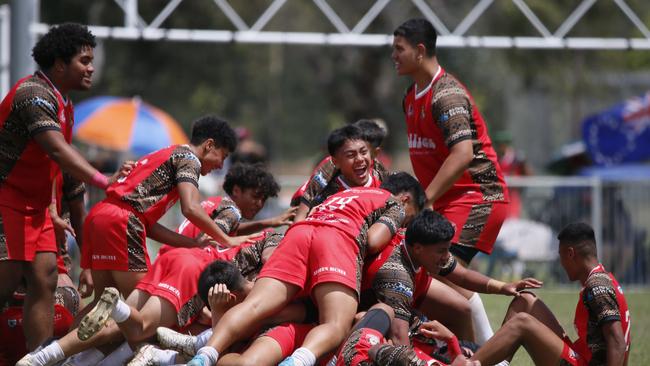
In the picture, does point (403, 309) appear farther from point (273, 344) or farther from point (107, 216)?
point (107, 216)

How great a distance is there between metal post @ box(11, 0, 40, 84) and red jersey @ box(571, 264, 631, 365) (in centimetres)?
669

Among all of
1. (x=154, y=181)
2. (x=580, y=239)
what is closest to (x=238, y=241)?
(x=154, y=181)

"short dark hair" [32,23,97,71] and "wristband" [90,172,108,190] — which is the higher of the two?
"short dark hair" [32,23,97,71]

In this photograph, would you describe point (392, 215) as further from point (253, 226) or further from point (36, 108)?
point (36, 108)

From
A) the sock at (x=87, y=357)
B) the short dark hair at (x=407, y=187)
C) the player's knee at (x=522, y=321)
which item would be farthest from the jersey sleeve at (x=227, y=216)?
the player's knee at (x=522, y=321)

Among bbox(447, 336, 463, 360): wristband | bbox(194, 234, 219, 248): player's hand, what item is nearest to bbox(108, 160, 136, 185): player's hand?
bbox(194, 234, 219, 248): player's hand

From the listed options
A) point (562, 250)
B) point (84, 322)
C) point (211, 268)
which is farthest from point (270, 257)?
point (562, 250)

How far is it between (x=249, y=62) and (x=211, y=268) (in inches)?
1434

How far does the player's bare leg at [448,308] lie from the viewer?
6.80m

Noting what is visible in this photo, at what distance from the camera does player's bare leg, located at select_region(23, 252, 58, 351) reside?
6.64m

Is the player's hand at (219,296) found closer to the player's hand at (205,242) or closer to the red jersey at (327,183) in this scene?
the player's hand at (205,242)

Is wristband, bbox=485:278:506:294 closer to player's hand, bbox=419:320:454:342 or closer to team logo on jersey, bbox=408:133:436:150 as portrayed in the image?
player's hand, bbox=419:320:454:342

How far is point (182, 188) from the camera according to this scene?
684 centimetres

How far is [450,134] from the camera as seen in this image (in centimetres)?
717
